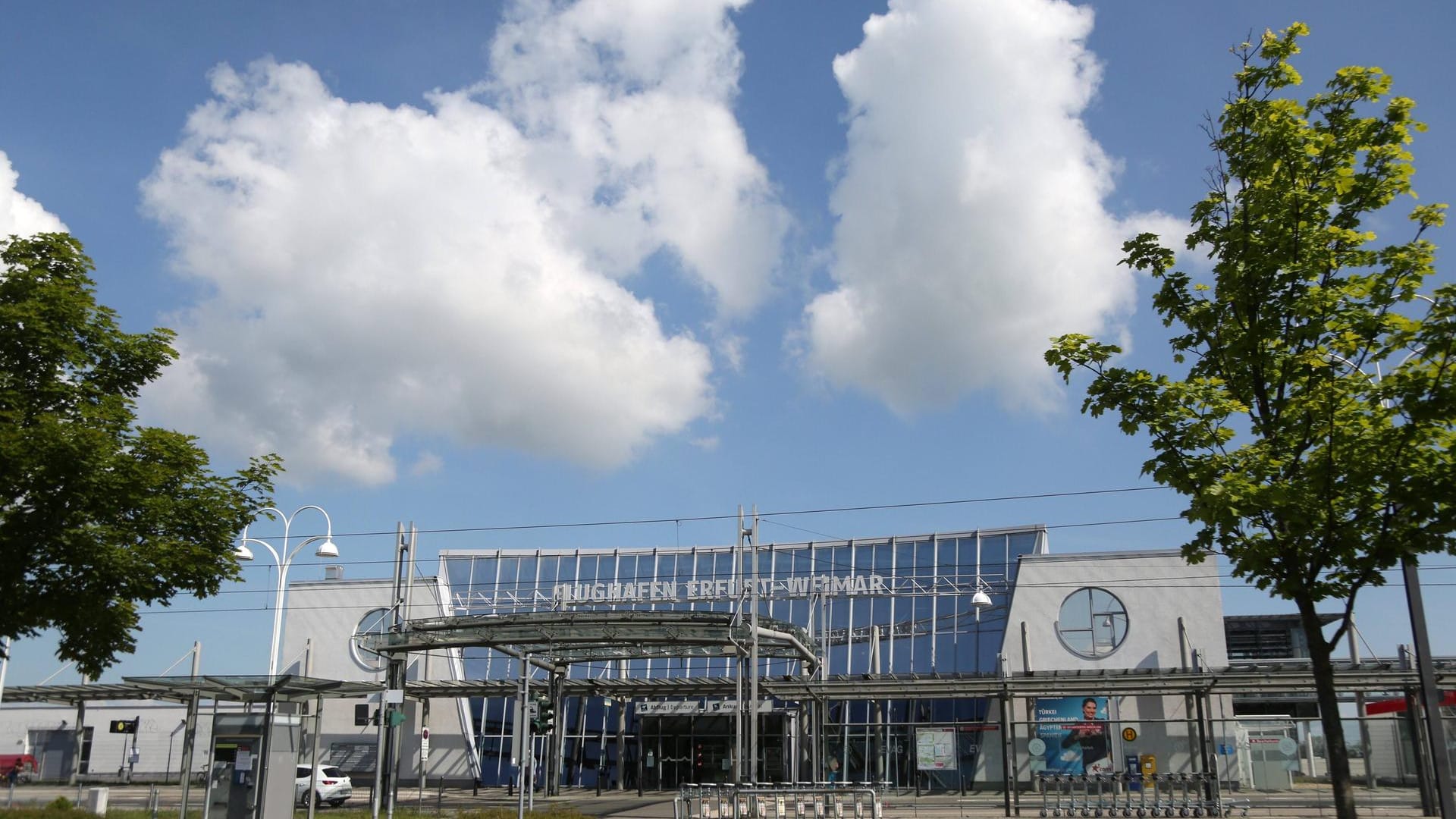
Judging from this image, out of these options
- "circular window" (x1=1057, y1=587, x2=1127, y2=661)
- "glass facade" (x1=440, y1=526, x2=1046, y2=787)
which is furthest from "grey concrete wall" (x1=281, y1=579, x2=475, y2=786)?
"circular window" (x1=1057, y1=587, x2=1127, y2=661)

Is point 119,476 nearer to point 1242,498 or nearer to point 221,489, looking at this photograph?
point 221,489

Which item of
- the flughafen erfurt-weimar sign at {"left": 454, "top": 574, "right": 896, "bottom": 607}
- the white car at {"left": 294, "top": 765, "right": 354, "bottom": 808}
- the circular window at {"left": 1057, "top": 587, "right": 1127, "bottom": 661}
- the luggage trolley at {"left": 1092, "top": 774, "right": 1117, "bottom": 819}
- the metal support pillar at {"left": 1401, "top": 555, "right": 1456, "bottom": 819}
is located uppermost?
the flughafen erfurt-weimar sign at {"left": 454, "top": 574, "right": 896, "bottom": 607}

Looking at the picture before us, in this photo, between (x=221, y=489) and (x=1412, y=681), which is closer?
(x=221, y=489)

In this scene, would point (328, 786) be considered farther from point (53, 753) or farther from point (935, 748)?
point (53, 753)

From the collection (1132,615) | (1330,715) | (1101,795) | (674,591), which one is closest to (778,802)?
(1101,795)

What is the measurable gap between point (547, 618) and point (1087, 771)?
53.6 ft

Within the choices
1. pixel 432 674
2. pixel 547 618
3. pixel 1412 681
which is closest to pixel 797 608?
pixel 432 674

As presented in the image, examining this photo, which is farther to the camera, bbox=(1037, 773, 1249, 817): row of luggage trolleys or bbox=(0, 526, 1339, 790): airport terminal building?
bbox=(0, 526, 1339, 790): airport terminal building

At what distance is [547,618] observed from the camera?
32.7 m

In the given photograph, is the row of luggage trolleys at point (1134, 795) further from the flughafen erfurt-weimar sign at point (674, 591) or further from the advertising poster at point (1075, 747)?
the flughafen erfurt-weimar sign at point (674, 591)

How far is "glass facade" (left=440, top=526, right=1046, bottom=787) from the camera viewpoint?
45.5m

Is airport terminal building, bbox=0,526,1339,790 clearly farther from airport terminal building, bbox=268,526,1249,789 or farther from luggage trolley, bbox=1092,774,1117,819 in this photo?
luggage trolley, bbox=1092,774,1117,819

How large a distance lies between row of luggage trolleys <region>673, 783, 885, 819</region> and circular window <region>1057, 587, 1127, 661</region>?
1811cm

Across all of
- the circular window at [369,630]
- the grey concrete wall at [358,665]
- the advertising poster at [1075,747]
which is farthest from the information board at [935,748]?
the circular window at [369,630]
